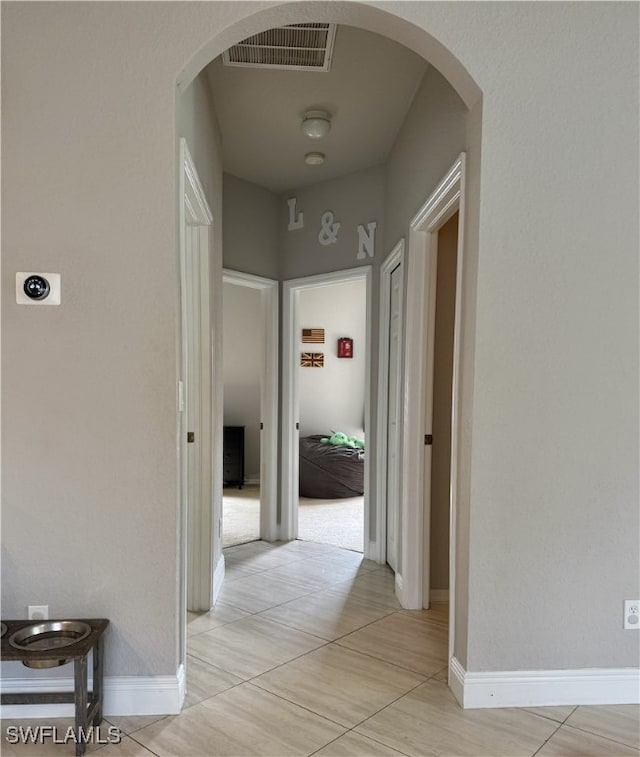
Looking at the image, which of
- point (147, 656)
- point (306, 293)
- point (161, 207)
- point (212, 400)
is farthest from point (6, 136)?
point (306, 293)

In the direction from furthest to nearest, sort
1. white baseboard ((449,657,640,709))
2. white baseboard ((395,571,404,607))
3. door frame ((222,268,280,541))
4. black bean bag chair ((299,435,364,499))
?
black bean bag chair ((299,435,364,499)) → door frame ((222,268,280,541)) → white baseboard ((395,571,404,607)) → white baseboard ((449,657,640,709))

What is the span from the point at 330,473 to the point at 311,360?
170 cm

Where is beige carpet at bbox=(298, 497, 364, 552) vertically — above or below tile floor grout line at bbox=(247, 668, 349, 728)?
below

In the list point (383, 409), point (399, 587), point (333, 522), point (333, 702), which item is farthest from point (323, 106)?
point (333, 522)

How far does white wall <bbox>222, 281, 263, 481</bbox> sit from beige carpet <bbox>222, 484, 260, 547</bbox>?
623 mm

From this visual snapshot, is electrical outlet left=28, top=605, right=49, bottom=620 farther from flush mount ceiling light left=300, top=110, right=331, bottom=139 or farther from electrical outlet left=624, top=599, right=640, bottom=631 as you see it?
flush mount ceiling light left=300, top=110, right=331, bottom=139

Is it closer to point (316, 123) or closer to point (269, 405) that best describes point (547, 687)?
point (269, 405)

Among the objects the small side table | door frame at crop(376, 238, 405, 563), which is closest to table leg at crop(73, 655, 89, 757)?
the small side table

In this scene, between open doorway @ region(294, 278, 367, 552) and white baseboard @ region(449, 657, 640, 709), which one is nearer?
white baseboard @ region(449, 657, 640, 709)

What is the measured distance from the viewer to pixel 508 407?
6.79ft

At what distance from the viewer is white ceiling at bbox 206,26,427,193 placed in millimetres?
2748

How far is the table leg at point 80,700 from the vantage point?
174 centimetres

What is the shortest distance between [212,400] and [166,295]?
3.72 ft

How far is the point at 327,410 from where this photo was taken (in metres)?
7.13
